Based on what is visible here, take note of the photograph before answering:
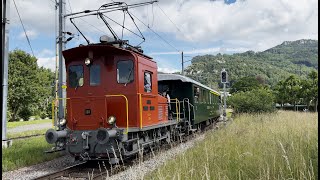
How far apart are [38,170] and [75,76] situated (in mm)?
2810

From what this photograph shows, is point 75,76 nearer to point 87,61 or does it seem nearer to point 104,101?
point 87,61

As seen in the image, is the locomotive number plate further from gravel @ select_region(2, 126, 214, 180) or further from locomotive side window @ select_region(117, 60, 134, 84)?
gravel @ select_region(2, 126, 214, 180)

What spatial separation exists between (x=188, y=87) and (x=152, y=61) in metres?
4.88

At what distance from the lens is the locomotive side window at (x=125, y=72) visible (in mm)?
9430

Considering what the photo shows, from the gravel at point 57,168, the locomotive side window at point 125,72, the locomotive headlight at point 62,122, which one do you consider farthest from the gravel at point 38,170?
the locomotive side window at point 125,72

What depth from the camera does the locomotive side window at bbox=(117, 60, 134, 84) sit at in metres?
9.43

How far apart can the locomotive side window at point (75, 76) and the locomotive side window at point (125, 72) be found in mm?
1191

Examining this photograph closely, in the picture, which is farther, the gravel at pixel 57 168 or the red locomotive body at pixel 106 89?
the red locomotive body at pixel 106 89

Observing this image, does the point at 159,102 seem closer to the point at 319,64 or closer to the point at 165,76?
the point at 165,76

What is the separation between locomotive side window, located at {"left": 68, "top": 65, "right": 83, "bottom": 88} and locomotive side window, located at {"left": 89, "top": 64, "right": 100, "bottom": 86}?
13.6 inches

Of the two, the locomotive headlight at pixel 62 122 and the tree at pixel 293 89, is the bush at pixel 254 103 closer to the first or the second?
the locomotive headlight at pixel 62 122

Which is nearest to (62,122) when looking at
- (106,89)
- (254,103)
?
(106,89)

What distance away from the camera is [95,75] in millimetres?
9703

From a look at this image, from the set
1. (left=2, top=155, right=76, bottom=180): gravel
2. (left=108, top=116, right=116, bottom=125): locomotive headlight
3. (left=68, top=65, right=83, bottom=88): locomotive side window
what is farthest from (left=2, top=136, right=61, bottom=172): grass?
(left=108, top=116, right=116, bottom=125): locomotive headlight
